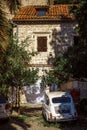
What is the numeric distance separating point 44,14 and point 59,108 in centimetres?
1494

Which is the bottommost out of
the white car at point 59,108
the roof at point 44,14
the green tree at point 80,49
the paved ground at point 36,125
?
the paved ground at point 36,125

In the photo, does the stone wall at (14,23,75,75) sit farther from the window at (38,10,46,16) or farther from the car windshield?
the car windshield

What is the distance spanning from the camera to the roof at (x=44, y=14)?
101 feet

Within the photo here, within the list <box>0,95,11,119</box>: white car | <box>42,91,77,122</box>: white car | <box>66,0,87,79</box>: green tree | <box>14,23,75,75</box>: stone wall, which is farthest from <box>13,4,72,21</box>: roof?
<box>0,95,11,119</box>: white car

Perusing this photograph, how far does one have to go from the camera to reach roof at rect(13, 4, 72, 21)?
101ft

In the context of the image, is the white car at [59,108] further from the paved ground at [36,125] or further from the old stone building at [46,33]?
the old stone building at [46,33]

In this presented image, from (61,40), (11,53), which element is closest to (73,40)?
(61,40)

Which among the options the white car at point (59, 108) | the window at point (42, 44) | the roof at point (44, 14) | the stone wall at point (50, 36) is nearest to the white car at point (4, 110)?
the white car at point (59, 108)

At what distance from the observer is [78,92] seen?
88.2 ft

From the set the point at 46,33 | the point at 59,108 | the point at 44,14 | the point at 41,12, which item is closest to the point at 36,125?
the point at 59,108

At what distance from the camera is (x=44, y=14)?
32406 millimetres

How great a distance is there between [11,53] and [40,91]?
9.16 meters

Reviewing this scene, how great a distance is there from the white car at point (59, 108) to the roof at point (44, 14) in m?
12.0

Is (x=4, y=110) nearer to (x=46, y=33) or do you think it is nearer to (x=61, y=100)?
(x=61, y=100)
